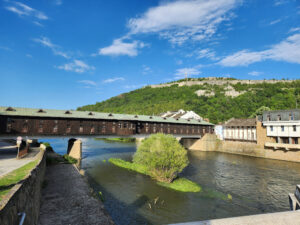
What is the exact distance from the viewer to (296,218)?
19.1 feet

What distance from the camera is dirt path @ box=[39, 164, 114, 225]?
458 inches

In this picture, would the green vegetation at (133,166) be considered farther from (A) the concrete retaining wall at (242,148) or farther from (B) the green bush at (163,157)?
(A) the concrete retaining wall at (242,148)

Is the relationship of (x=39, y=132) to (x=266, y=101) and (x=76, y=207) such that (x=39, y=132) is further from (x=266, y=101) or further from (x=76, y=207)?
(x=266, y=101)

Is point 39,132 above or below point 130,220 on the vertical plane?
above

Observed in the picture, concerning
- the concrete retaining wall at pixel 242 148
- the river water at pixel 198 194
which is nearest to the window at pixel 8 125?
the river water at pixel 198 194

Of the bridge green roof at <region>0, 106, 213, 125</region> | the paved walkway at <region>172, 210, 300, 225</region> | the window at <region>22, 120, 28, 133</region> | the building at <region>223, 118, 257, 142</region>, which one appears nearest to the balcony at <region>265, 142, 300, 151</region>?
the building at <region>223, 118, 257, 142</region>

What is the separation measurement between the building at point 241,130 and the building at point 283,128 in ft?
14.4

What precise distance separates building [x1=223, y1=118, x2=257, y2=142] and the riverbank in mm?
42370

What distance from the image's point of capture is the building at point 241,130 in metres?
46.2

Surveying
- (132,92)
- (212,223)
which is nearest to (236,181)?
(212,223)

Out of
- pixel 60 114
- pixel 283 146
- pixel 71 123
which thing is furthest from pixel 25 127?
pixel 283 146

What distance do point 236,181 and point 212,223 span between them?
24413 mm

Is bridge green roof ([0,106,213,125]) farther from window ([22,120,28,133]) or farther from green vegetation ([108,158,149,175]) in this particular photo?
green vegetation ([108,158,149,175])

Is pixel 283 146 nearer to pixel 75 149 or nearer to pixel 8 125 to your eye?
pixel 75 149
